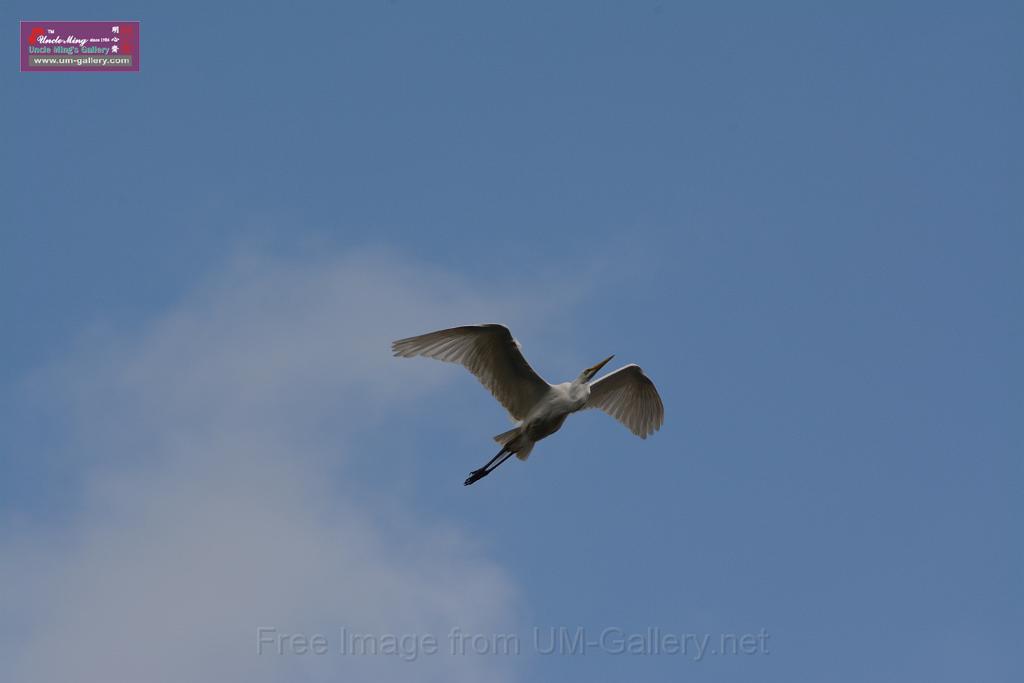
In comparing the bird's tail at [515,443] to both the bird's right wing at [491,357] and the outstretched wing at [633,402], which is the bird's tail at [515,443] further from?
the outstretched wing at [633,402]

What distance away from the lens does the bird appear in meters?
20.0

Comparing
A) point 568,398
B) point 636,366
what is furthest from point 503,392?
point 636,366

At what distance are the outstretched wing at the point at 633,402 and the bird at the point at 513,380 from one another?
0.04 m

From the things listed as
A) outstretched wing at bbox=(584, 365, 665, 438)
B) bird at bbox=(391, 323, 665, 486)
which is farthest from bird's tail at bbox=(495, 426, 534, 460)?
outstretched wing at bbox=(584, 365, 665, 438)

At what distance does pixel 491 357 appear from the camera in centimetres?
2061

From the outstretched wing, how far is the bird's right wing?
2174mm

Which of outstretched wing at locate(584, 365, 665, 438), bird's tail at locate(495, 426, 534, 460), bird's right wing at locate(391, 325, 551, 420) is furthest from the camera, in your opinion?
outstretched wing at locate(584, 365, 665, 438)

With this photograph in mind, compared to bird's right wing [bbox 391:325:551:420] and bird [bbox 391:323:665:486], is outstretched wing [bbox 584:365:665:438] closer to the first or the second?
bird [bbox 391:323:665:486]

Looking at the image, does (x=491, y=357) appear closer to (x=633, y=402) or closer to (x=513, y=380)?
(x=513, y=380)

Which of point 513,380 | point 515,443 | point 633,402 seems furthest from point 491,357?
point 633,402

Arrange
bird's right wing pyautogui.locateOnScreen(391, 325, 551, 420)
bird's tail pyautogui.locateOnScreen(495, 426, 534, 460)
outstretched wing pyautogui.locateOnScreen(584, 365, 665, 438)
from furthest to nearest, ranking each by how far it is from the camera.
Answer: outstretched wing pyautogui.locateOnScreen(584, 365, 665, 438)
bird's tail pyautogui.locateOnScreen(495, 426, 534, 460)
bird's right wing pyautogui.locateOnScreen(391, 325, 551, 420)

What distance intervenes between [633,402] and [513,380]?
131 inches

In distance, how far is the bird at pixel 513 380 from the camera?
2003cm

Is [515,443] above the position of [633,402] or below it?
below
